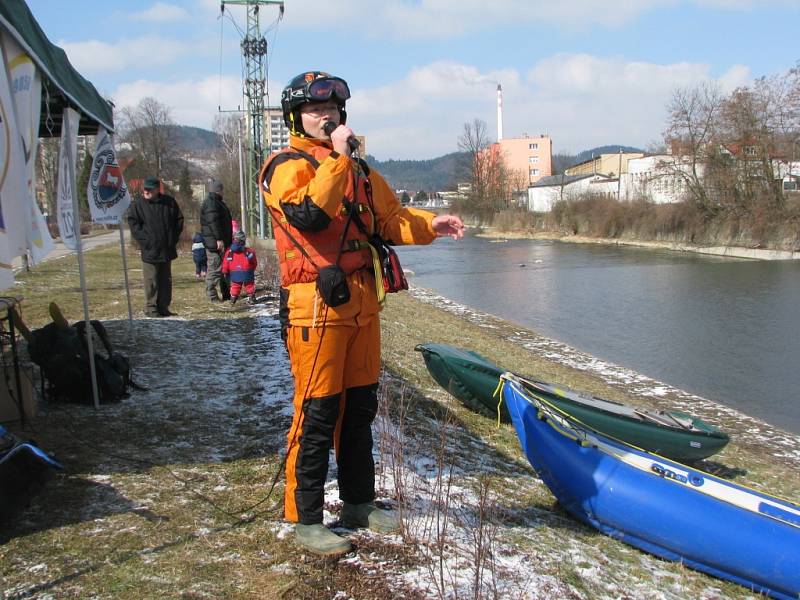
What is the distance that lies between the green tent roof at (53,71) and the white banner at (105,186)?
0.86 feet

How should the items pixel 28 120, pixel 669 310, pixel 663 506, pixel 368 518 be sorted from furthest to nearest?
pixel 669 310
pixel 663 506
pixel 28 120
pixel 368 518

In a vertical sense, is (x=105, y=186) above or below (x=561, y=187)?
below

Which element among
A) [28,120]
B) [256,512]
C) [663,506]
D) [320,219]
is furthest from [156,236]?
[663,506]

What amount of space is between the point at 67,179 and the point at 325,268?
3558mm

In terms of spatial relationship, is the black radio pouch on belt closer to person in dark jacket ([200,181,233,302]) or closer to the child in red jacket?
person in dark jacket ([200,181,233,302])

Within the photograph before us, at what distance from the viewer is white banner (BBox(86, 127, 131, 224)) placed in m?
6.63

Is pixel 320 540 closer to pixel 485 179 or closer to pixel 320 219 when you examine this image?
pixel 320 219

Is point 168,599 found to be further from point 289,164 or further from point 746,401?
point 746,401

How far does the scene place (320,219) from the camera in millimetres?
2842

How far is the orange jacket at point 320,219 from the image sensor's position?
2824 millimetres

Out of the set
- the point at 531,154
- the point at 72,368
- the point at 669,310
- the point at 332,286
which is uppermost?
the point at 531,154

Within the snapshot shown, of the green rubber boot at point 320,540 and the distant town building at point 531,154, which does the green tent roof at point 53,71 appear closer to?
the green rubber boot at point 320,540

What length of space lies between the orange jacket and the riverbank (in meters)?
36.1

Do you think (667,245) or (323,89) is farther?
(667,245)
